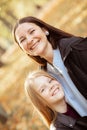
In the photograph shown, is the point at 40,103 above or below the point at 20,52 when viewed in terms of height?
above

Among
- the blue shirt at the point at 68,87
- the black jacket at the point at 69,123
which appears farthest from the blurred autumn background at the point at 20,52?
the black jacket at the point at 69,123

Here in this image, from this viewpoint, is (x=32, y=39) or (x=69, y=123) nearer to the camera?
(x=69, y=123)

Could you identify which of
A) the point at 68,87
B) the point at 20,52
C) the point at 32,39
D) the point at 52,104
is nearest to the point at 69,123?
the point at 52,104

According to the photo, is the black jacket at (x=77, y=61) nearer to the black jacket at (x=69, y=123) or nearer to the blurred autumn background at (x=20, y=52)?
the black jacket at (x=69, y=123)

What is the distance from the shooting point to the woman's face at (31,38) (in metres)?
2.79

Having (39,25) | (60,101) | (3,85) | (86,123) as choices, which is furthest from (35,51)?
(3,85)

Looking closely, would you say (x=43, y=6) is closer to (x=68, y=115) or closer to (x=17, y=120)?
(x=17, y=120)

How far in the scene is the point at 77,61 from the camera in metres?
2.76

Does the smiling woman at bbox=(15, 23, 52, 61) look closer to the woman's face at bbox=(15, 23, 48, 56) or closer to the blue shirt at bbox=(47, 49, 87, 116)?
the woman's face at bbox=(15, 23, 48, 56)

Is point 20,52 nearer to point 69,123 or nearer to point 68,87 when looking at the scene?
point 68,87

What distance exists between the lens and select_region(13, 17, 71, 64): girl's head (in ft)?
9.18

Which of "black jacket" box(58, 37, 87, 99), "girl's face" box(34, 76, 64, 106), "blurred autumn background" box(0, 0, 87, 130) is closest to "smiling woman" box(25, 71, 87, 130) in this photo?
"girl's face" box(34, 76, 64, 106)

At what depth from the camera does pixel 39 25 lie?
114 inches

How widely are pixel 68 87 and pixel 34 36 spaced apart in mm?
442
